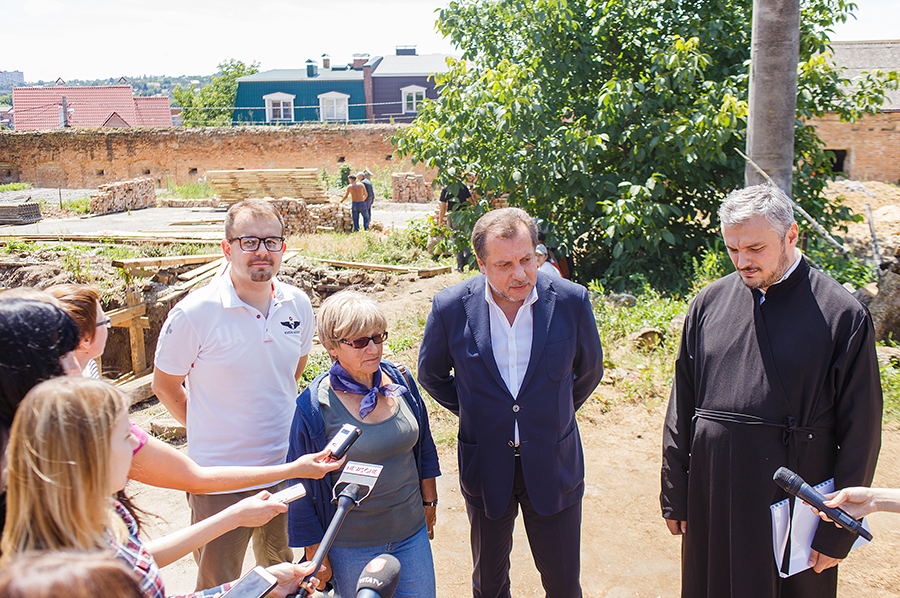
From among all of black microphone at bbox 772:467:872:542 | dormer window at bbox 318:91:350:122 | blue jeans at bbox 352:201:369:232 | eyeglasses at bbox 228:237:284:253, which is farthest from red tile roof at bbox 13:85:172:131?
black microphone at bbox 772:467:872:542

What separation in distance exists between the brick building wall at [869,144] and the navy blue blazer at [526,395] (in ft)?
63.4

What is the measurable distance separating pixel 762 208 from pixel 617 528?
2.19m

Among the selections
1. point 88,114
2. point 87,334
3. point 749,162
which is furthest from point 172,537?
point 88,114

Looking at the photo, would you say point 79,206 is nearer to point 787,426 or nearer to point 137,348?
point 137,348

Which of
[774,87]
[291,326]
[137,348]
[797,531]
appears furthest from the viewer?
[137,348]

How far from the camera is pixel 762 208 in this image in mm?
2352

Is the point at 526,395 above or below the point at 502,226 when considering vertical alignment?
below

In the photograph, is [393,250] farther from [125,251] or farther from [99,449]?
[99,449]

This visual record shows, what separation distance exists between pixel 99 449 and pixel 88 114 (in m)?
40.3

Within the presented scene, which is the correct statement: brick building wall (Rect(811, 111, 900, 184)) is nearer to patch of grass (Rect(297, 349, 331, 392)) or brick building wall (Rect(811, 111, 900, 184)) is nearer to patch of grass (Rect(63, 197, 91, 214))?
patch of grass (Rect(297, 349, 331, 392))

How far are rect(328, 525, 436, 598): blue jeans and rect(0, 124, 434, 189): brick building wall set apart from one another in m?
26.7

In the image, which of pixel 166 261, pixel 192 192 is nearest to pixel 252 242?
pixel 166 261

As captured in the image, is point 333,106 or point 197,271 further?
point 333,106

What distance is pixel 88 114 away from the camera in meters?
35.2
